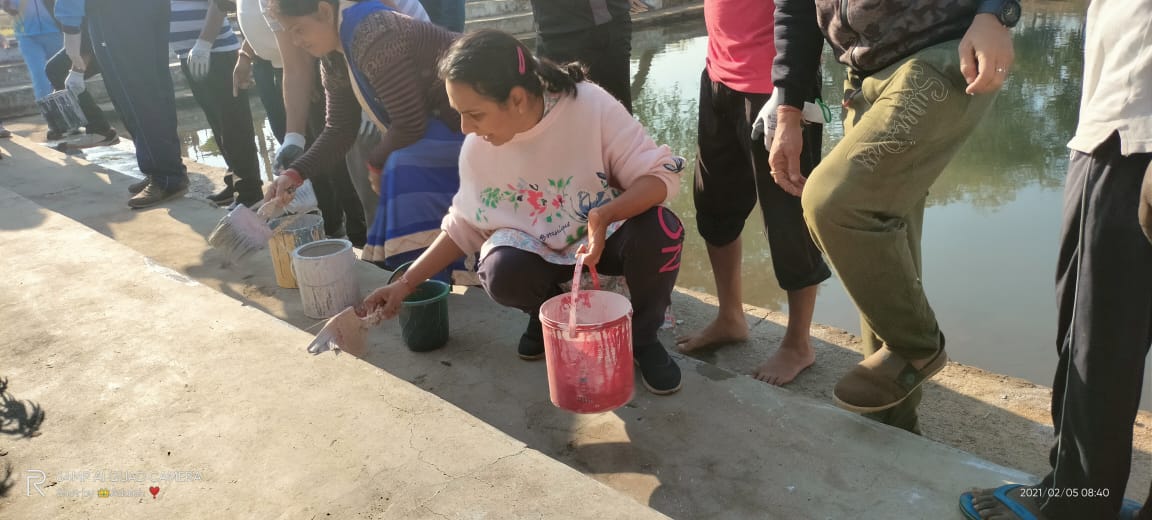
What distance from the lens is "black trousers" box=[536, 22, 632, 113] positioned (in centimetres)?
315

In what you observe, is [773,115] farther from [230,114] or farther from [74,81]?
[74,81]

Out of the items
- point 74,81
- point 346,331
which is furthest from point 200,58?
point 346,331

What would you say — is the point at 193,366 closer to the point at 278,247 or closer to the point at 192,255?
the point at 278,247

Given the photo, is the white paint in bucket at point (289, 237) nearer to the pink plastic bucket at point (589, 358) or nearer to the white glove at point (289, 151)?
the white glove at point (289, 151)

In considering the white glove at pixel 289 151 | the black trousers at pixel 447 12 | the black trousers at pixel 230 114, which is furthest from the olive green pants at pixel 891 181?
the black trousers at pixel 230 114

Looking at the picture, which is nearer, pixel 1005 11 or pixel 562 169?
pixel 1005 11

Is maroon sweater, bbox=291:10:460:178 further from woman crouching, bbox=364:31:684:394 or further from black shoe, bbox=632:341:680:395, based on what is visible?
black shoe, bbox=632:341:680:395

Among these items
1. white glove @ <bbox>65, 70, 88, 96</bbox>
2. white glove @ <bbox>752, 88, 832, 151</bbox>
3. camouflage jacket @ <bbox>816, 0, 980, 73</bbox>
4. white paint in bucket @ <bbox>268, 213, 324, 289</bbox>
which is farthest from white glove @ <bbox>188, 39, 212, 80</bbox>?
camouflage jacket @ <bbox>816, 0, 980, 73</bbox>

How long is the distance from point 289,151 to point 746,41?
2.00 m

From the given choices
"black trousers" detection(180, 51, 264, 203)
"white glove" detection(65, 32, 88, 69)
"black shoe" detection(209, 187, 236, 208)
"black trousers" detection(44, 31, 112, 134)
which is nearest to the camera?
"black trousers" detection(180, 51, 264, 203)

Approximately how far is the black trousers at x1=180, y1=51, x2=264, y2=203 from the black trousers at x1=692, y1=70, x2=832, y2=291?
9.63 feet

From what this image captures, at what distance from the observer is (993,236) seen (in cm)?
430

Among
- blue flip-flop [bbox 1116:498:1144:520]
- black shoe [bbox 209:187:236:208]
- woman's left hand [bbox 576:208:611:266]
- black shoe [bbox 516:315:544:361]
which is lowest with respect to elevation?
black shoe [bbox 209:187:236:208]

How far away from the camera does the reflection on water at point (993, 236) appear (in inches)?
136
